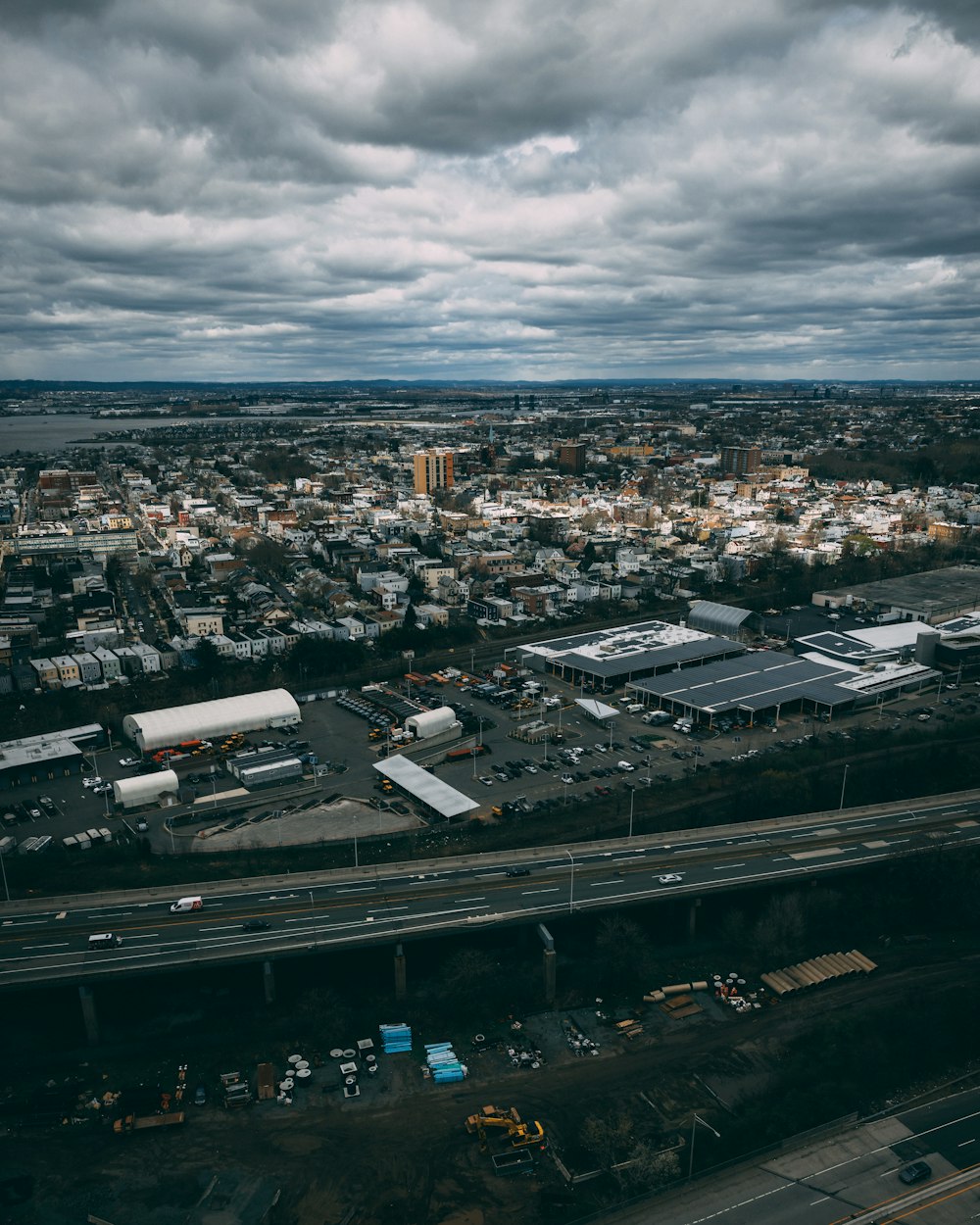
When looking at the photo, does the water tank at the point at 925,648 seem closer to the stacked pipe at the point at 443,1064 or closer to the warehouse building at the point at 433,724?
the warehouse building at the point at 433,724

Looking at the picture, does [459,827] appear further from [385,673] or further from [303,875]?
[385,673]

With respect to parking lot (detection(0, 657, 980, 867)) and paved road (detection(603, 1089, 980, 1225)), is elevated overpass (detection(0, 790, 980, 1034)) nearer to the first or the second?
parking lot (detection(0, 657, 980, 867))

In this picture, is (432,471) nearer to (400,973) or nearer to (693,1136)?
(400,973)

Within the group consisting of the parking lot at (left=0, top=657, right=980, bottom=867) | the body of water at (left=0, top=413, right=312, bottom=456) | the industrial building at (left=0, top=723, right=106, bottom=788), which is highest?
the body of water at (left=0, top=413, right=312, bottom=456)

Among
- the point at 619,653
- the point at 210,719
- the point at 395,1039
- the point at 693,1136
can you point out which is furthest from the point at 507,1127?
the point at 619,653

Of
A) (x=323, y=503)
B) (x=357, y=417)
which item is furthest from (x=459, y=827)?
(x=357, y=417)

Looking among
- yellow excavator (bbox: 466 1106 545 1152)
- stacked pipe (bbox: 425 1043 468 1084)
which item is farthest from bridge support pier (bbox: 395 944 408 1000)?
yellow excavator (bbox: 466 1106 545 1152)
